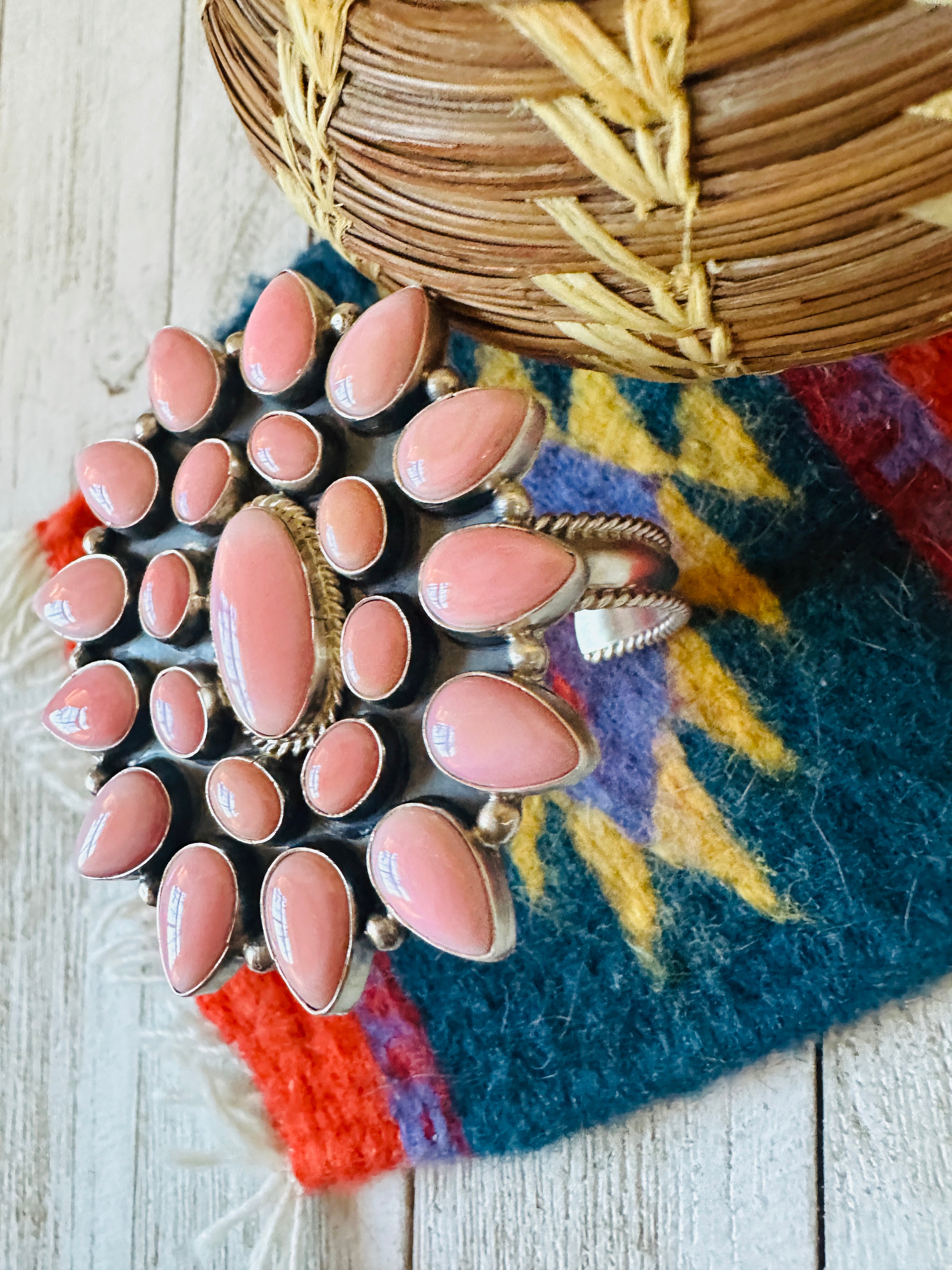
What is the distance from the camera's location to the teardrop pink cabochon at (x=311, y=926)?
13.9 inches


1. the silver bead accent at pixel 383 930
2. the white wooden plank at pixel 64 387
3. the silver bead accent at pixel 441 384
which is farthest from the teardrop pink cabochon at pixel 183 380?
the white wooden plank at pixel 64 387

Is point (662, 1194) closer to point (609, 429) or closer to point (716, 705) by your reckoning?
point (716, 705)

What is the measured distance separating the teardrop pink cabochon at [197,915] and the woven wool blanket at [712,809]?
0.21 m

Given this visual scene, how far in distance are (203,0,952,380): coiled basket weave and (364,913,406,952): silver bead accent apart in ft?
0.65

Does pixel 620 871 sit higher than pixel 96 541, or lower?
lower

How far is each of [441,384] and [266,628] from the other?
0.10m

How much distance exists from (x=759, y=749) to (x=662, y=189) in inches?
12.0

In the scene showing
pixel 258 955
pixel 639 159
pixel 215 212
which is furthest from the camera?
pixel 215 212

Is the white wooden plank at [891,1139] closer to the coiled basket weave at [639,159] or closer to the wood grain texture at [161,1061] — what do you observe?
the wood grain texture at [161,1061]

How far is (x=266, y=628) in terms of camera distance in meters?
0.36

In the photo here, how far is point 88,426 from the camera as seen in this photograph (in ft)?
2.43

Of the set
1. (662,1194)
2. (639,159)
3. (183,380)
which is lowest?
(662,1194)

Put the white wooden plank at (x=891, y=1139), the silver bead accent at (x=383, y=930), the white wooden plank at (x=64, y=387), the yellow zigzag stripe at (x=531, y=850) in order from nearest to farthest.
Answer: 1. the silver bead accent at (x=383, y=930)
2. the white wooden plank at (x=891, y=1139)
3. the yellow zigzag stripe at (x=531, y=850)
4. the white wooden plank at (x=64, y=387)

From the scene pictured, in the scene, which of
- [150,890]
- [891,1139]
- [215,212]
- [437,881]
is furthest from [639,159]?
[215,212]
